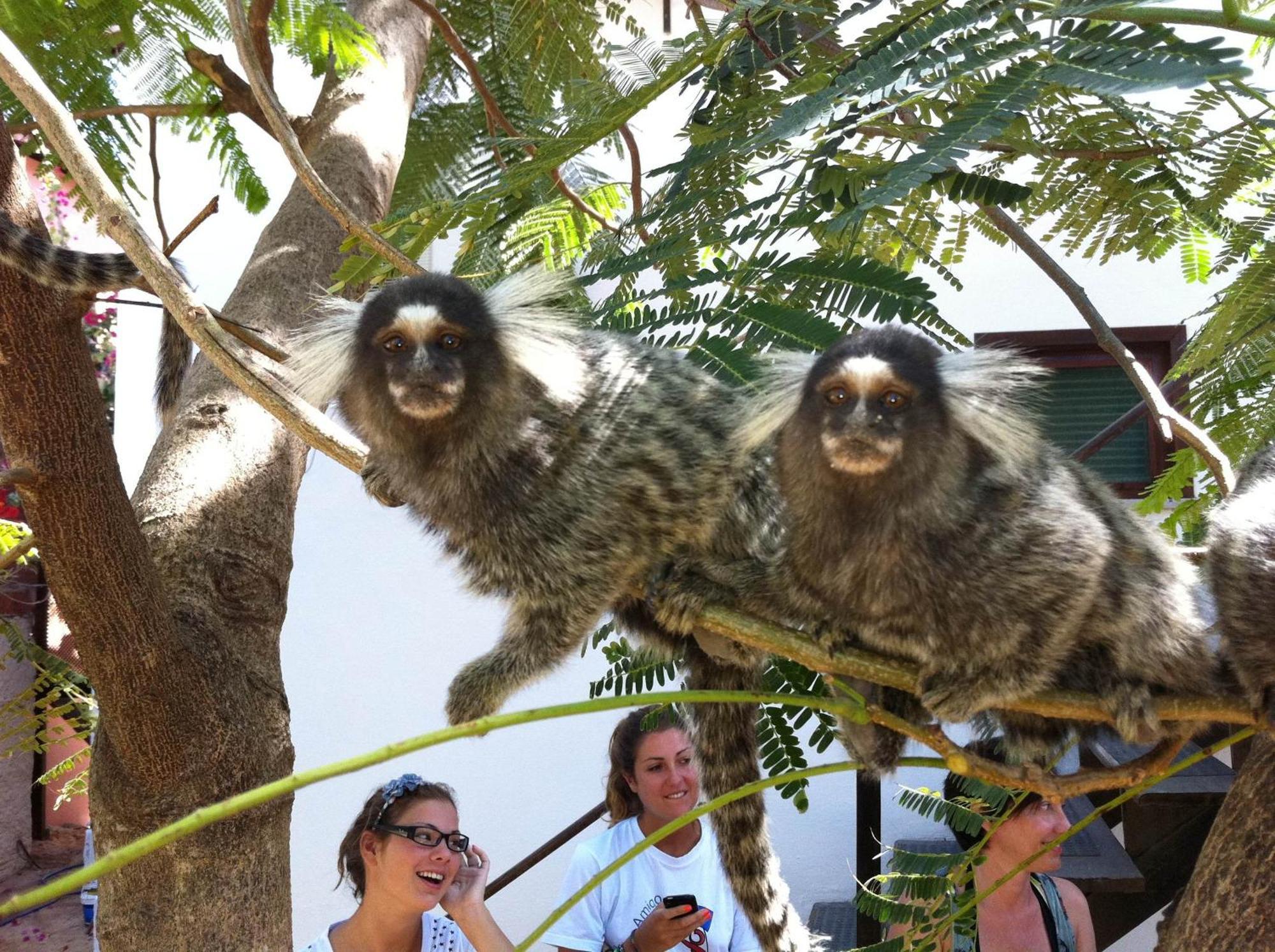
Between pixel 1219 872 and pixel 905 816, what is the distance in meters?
3.65

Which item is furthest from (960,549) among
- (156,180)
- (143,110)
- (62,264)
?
(156,180)

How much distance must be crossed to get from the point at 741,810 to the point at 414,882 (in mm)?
1363

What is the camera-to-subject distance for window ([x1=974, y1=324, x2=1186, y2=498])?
4742 mm

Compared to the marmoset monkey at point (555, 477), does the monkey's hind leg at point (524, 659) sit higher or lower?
lower

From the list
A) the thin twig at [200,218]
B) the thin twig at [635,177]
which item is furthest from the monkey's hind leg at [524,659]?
the thin twig at [200,218]

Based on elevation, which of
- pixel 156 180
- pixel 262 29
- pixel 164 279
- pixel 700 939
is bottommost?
pixel 700 939

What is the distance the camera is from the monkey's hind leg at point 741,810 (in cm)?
219

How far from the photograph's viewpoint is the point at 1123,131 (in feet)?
8.18

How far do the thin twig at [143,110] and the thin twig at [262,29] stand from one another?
220 mm

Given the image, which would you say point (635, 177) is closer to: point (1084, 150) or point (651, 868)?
point (1084, 150)

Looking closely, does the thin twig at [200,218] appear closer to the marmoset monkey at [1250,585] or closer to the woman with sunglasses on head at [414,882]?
the woman with sunglasses on head at [414,882]

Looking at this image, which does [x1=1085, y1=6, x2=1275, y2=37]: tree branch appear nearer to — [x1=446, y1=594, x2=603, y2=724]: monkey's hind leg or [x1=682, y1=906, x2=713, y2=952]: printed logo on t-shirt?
[x1=446, y1=594, x2=603, y2=724]: monkey's hind leg

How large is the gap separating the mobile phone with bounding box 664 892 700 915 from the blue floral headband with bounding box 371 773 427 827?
0.77 metres

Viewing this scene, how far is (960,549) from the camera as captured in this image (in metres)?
1.77
